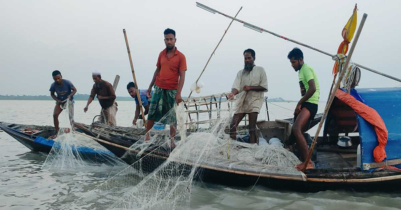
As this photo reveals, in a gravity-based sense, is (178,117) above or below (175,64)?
below

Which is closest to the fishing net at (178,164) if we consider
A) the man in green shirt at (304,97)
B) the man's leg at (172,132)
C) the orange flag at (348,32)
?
the man's leg at (172,132)

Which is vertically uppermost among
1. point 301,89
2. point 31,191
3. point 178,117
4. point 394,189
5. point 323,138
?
point 301,89

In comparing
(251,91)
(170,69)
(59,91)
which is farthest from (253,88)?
(59,91)

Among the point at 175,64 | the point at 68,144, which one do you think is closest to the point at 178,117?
the point at 175,64

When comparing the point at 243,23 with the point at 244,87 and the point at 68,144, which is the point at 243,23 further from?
the point at 68,144

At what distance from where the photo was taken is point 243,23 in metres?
6.37

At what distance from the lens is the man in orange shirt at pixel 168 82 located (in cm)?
453

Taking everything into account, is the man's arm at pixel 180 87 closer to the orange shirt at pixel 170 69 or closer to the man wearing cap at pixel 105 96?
the orange shirt at pixel 170 69

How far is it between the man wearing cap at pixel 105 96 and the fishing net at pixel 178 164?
124 inches

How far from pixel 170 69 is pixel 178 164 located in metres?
1.63

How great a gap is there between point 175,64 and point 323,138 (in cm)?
375

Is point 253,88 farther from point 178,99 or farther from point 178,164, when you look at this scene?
point 178,164

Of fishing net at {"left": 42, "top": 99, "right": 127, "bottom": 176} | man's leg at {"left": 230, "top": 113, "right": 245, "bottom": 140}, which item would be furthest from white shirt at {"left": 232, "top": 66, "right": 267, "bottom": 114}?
fishing net at {"left": 42, "top": 99, "right": 127, "bottom": 176}

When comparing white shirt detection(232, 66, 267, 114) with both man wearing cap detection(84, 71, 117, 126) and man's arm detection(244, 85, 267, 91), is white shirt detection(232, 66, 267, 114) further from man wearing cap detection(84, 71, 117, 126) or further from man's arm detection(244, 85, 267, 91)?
man wearing cap detection(84, 71, 117, 126)
